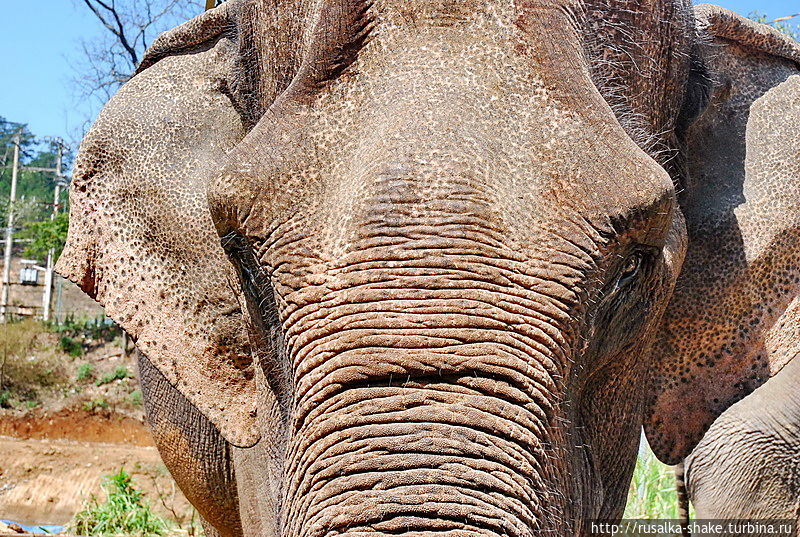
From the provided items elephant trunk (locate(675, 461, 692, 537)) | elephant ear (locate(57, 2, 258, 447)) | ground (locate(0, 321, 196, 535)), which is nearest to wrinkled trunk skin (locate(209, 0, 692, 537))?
elephant ear (locate(57, 2, 258, 447))

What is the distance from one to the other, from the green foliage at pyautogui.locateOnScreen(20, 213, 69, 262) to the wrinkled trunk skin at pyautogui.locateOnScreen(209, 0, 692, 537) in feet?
72.6

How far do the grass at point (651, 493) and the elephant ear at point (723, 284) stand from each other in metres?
6.68

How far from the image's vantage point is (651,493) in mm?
10289

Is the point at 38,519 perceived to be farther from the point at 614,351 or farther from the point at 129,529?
the point at 614,351

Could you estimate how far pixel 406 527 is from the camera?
1730 mm

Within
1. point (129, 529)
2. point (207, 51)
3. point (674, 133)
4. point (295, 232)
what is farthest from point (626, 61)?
point (129, 529)

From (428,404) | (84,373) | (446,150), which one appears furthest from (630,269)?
(84,373)

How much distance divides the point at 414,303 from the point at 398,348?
9 centimetres

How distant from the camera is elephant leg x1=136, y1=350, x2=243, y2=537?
3.94 m

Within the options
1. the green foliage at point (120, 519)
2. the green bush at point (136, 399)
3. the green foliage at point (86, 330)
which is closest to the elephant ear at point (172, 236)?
the green foliage at point (120, 519)

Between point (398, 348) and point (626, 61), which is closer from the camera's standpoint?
point (398, 348)

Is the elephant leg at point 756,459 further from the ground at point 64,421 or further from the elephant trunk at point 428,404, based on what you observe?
the ground at point 64,421

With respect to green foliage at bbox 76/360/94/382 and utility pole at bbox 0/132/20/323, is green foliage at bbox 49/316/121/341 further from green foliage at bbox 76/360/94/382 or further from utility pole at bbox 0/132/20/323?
utility pole at bbox 0/132/20/323

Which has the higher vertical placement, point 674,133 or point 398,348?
point 674,133
